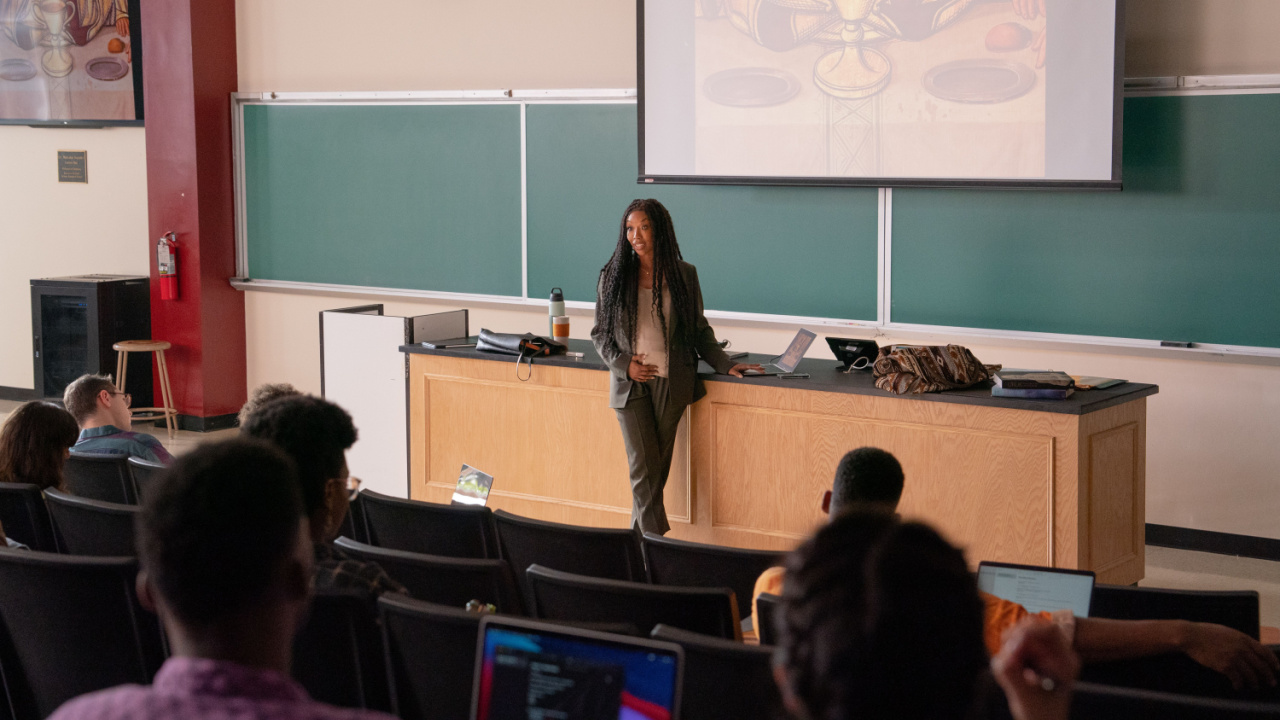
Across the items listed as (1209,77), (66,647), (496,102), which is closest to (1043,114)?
(1209,77)

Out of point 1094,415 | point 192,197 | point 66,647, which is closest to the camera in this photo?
point 66,647

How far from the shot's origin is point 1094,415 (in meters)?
4.18

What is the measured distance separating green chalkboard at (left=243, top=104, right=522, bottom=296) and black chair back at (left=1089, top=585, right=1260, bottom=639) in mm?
5191

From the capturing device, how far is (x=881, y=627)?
963 millimetres

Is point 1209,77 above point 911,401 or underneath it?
above

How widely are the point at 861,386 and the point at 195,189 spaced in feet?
17.4

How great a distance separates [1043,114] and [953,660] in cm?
489

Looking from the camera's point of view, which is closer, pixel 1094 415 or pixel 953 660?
pixel 953 660

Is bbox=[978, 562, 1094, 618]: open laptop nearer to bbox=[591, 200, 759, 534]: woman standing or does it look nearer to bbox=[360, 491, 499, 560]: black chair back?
bbox=[360, 491, 499, 560]: black chair back

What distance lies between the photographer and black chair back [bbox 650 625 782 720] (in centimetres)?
179

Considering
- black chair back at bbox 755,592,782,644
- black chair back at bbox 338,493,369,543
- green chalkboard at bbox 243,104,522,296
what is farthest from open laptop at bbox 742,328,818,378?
green chalkboard at bbox 243,104,522,296

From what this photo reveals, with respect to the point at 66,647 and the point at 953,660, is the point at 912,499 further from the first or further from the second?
the point at 953,660

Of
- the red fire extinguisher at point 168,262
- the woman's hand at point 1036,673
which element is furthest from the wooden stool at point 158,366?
the woman's hand at point 1036,673

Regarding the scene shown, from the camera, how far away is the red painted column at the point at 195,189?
8.05 meters
